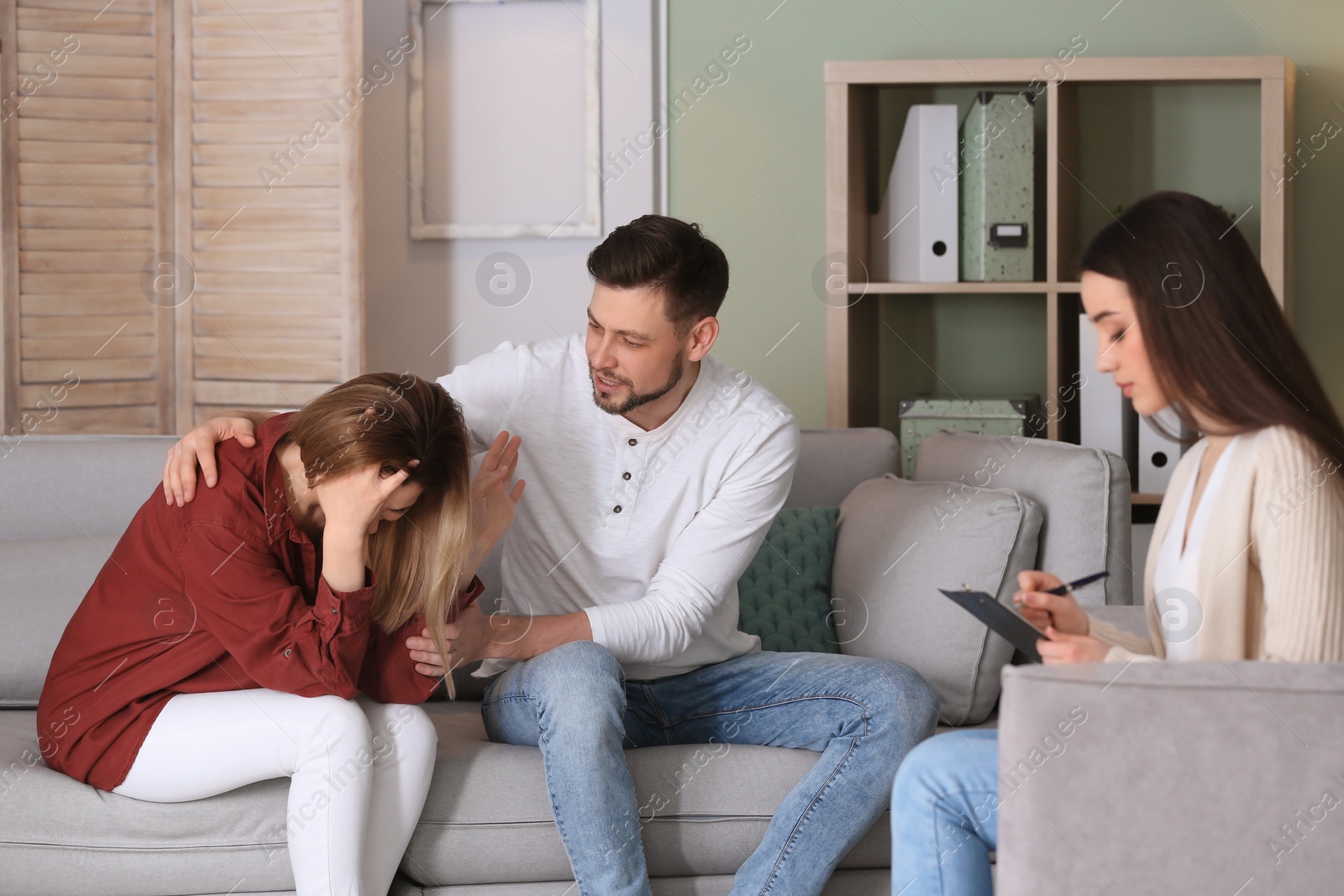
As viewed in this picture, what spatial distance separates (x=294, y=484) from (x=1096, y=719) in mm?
953

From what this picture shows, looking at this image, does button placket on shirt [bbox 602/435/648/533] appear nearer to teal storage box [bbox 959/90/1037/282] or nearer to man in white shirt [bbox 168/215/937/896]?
man in white shirt [bbox 168/215/937/896]

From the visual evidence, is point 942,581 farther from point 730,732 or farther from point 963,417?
point 963,417

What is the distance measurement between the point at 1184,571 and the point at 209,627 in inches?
41.5

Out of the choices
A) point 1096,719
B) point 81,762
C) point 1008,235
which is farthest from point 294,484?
point 1008,235

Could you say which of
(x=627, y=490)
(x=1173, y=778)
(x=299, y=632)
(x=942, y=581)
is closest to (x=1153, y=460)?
(x=942, y=581)

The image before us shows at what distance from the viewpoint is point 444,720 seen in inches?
66.2

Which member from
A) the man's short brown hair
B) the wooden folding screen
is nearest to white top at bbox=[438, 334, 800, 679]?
the man's short brown hair

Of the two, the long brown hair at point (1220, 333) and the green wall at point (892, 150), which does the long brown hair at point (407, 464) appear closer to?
the long brown hair at point (1220, 333)

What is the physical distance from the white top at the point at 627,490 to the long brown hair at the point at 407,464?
0.18m

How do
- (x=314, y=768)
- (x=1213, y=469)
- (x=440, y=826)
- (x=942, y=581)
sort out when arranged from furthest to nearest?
(x=942, y=581)
(x=440, y=826)
(x=314, y=768)
(x=1213, y=469)

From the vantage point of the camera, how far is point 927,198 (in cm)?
264

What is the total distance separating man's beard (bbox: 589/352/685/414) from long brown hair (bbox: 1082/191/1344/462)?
680 millimetres

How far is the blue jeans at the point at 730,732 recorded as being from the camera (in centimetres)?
138

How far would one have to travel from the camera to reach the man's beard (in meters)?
1.63
